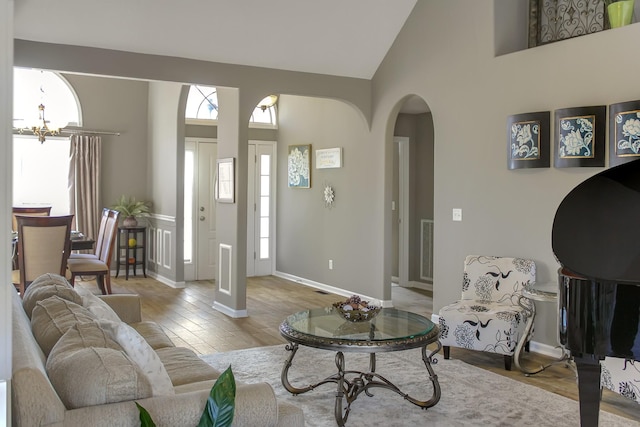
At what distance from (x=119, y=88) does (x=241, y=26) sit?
12.9 feet

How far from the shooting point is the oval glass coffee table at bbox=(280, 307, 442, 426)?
3312mm

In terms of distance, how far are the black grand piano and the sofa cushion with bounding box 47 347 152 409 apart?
194 cm

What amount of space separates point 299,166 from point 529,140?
4096 millimetres

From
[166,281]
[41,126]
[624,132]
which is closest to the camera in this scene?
[624,132]

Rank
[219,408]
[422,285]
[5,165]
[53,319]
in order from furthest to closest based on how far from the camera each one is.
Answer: [422,285] → [53,319] → [219,408] → [5,165]

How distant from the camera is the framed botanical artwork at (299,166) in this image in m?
8.34

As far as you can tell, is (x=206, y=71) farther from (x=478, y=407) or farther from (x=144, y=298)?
(x=478, y=407)

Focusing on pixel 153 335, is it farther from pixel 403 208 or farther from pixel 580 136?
pixel 403 208

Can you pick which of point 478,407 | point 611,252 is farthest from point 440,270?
point 611,252

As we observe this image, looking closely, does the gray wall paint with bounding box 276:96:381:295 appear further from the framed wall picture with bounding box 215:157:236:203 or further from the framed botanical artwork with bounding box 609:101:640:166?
the framed botanical artwork with bounding box 609:101:640:166

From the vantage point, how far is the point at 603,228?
3086mm

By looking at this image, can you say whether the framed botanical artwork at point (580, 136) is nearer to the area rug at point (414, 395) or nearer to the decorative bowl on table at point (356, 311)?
the area rug at point (414, 395)

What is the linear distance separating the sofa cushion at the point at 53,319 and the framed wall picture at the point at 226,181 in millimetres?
3543

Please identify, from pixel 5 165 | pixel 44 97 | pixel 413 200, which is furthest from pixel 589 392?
pixel 44 97
